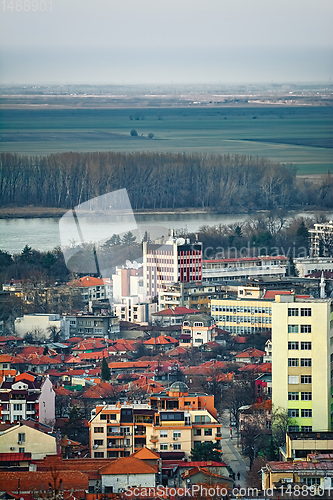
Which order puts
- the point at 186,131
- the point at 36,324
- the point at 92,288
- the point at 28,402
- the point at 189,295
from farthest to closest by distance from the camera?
the point at 186,131, the point at 92,288, the point at 189,295, the point at 36,324, the point at 28,402

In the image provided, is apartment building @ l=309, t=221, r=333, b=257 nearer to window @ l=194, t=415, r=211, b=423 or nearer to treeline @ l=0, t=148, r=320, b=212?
treeline @ l=0, t=148, r=320, b=212

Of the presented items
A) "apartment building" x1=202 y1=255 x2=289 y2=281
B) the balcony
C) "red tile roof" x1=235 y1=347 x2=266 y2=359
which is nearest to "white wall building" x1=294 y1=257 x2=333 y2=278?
"apartment building" x1=202 y1=255 x2=289 y2=281

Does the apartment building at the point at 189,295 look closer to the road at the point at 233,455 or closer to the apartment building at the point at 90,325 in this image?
the apartment building at the point at 90,325

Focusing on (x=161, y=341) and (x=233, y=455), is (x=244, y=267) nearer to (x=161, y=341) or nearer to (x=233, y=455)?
(x=161, y=341)

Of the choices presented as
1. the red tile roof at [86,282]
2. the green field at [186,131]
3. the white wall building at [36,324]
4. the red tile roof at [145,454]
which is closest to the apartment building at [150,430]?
the red tile roof at [145,454]

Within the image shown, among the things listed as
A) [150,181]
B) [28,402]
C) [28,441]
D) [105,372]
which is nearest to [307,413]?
[28,441]
